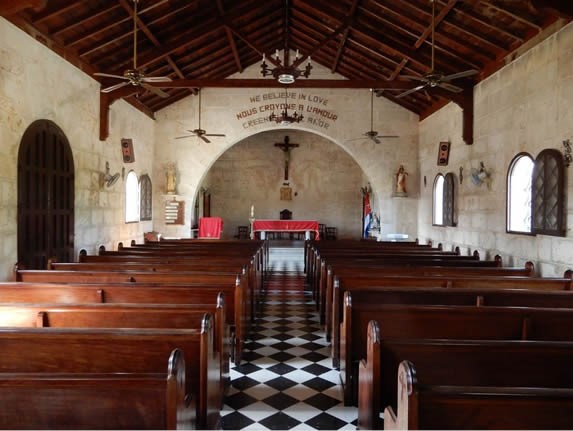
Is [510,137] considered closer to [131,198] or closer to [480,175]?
[480,175]

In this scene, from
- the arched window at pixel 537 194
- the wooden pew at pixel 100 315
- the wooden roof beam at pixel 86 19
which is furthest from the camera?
the wooden roof beam at pixel 86 19

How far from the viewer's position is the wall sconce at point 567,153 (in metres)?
5.23

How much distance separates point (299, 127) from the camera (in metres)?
12.0

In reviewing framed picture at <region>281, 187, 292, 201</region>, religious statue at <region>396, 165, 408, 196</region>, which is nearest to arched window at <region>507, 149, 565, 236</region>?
religious statue at <region>396, 165, 408, 196</region>

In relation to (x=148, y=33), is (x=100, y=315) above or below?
below

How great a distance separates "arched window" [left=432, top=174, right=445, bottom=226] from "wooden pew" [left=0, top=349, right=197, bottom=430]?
9.38m

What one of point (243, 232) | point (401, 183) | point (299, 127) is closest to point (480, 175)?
point (401, 183)

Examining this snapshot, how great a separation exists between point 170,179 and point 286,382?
867cm

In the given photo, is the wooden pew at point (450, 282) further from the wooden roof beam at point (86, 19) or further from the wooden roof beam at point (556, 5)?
the wooden roof beam at point (86, 19)

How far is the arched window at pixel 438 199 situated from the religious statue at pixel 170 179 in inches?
258

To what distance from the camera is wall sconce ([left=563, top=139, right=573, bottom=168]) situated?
5227mm

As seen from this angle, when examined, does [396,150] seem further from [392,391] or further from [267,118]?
[392,391]

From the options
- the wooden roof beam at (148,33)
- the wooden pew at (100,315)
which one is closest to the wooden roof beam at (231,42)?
the wooden roof beam at (148,33)

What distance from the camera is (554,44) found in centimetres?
566
